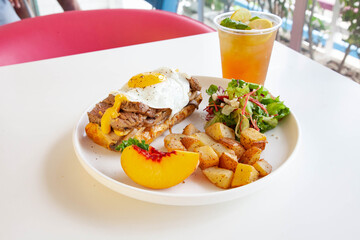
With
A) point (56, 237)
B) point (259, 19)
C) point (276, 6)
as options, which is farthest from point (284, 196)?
point (276, 6)

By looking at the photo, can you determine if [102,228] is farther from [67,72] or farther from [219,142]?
[67,72]

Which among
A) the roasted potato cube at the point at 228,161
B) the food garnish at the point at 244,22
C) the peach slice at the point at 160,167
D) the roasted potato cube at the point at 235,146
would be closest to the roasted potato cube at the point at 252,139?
the roasted potato cube at the point at 235,146

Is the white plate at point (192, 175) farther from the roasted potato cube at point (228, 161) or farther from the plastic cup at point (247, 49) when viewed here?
the plastic cup at point (247, 49)

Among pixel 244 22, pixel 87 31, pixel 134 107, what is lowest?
pixel 87 31

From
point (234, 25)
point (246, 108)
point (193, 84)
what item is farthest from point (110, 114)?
point (234, 25)

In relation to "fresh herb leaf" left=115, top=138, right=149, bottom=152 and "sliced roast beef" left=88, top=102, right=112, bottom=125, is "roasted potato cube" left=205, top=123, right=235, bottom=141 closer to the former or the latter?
"fresh herb leaf" left=115, top=138, right=149, bottom=152

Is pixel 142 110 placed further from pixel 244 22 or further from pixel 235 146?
pixel 244 22

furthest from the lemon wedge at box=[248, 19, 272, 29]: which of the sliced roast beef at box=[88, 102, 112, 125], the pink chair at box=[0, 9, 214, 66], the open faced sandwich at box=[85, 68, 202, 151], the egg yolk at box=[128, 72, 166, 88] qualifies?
the pink chair at box=[0, 9, 214, 66]
